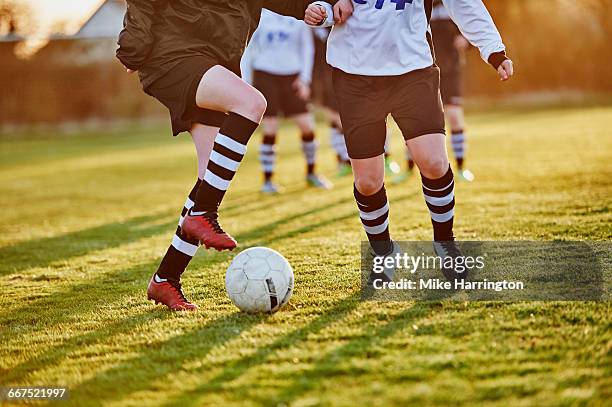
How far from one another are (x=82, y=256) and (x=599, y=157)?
7088 mm

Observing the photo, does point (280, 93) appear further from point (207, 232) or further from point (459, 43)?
point (207, 232)

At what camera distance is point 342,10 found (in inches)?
148

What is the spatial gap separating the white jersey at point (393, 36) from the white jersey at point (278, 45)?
4920mm

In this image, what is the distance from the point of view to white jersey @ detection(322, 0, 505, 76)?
12.4 ft

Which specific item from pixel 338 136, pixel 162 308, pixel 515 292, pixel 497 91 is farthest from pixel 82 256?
pixel 497 91

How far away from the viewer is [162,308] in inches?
148

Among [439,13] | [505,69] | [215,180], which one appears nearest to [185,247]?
[215,180]

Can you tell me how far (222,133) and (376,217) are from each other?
3.30 ft

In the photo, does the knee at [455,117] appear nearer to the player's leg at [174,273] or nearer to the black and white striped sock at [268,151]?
the black and white striped sock at [268,151]

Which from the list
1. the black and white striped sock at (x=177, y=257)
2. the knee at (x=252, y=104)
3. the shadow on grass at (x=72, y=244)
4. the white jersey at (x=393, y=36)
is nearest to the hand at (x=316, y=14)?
the white jersey at (x=393, y=36)

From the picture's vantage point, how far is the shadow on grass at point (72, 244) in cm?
557

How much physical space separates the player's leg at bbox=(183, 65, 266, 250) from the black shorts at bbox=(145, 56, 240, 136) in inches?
1.5

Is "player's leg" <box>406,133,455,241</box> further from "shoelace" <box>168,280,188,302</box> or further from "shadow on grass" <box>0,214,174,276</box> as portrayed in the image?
"shadow on grass" <box>0,214,174,276</box>

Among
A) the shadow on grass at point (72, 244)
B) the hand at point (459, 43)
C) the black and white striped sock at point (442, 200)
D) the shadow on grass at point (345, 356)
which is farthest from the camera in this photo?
the hand at point (459, 43)
